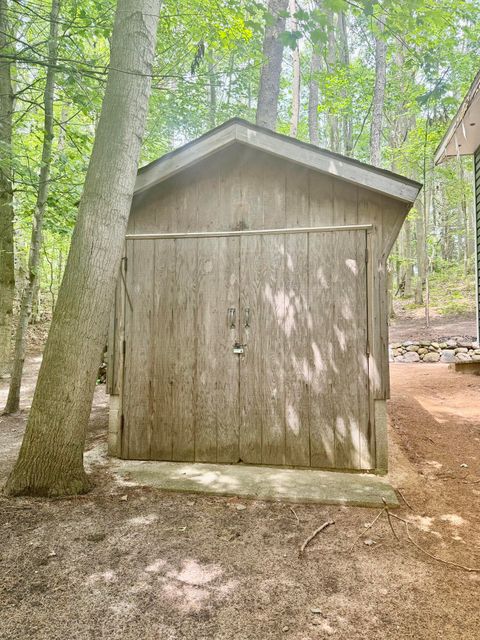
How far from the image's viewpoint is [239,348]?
3.95m

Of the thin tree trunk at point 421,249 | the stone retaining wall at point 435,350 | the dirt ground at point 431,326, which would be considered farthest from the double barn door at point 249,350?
the thin tree trunk at point 421,249

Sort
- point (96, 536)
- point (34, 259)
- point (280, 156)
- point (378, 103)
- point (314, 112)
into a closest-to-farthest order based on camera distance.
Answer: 1. point (96, 536)
2. point (280, 156)
3. point (34, 259)
4. point (378, 103)
5. point (314, 112)

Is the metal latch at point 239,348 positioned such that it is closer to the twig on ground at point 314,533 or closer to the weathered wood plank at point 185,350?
the weathered wood plank at point 185,350

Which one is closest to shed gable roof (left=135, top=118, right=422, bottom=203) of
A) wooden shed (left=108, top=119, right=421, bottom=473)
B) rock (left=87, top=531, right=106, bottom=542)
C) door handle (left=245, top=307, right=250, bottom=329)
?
wooden shed (left=108, top=119, right=421, bottom=473)

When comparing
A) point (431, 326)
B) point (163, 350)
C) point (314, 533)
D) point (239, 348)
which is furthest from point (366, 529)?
point (431, 326)

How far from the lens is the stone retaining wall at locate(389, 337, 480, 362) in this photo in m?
10.5

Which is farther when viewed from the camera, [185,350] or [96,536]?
[185,350]

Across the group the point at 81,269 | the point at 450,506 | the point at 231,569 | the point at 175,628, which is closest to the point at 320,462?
the point at 450,506

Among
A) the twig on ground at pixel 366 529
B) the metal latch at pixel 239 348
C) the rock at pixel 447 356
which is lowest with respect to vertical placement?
the twig on ground at pixel 366 529

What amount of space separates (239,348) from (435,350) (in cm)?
902

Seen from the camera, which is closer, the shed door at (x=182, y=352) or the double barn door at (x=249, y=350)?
the double barn door at (x=249, y=350)

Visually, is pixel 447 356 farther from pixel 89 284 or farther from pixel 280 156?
pixel 89 284

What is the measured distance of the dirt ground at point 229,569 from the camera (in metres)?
1.76

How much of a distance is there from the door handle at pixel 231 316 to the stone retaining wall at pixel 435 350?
28.1 feet
